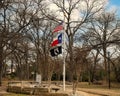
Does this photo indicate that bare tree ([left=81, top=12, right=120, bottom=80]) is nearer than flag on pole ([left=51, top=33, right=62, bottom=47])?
No

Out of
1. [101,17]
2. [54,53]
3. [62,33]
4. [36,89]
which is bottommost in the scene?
[36,89]

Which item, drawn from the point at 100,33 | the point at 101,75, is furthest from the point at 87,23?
the point at 101,75

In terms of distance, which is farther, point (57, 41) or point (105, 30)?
point (105, 30)

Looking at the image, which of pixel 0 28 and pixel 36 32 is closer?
pixel 0 28

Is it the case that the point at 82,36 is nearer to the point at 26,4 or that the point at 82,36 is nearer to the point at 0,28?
the point at 26,4

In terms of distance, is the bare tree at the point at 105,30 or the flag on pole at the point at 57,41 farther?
the bare tree at the point at 105,30

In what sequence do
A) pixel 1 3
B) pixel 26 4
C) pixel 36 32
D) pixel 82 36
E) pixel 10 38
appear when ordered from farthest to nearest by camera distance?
pixel 36 32
pixel 82 36
pixel 26 4
pixel 10 38
pixel 1 3

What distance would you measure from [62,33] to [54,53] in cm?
276

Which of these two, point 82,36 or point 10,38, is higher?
point 82,36

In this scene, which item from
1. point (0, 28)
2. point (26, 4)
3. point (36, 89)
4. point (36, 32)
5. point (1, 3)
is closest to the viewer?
point (1, 3)

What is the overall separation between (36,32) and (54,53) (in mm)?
31846

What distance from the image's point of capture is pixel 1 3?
79.4ft

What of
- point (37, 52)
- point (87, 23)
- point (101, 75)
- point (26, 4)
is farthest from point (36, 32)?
point (26, 4)

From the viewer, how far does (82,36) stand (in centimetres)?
5806
